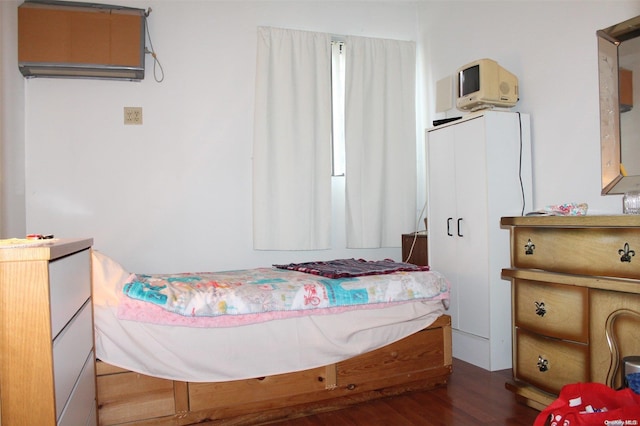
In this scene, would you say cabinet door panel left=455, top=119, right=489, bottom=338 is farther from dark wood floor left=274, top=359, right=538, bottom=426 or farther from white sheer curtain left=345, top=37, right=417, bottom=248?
white sheer curtain left=345, top=37, right=417, bottom=248

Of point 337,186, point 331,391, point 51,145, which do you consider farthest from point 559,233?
point 51,145

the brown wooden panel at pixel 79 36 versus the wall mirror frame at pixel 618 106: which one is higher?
the brown wooden panel at pixel 79 36

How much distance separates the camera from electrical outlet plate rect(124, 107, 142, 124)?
10.8 feet

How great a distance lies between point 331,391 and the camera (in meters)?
2.28

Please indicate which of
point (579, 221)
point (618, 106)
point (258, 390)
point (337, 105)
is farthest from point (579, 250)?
point (337, 105)

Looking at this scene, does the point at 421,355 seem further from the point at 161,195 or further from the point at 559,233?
the point at 161,195

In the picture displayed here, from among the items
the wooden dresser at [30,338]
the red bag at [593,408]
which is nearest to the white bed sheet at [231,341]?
the wooden dresser at [30,338]

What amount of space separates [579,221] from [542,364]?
0.69 meters

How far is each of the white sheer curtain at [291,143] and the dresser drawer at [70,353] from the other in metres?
1.84

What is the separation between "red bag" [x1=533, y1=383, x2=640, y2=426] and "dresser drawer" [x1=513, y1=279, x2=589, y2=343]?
46 centimetres

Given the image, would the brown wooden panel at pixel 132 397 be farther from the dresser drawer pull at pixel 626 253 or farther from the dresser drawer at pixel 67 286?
the dresser drawer pull at pixel 626 253

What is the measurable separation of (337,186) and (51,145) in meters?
2.09

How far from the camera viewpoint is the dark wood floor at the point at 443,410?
2.13 m

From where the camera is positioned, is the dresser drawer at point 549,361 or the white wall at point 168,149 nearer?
the dresser drawer at point 549,361
